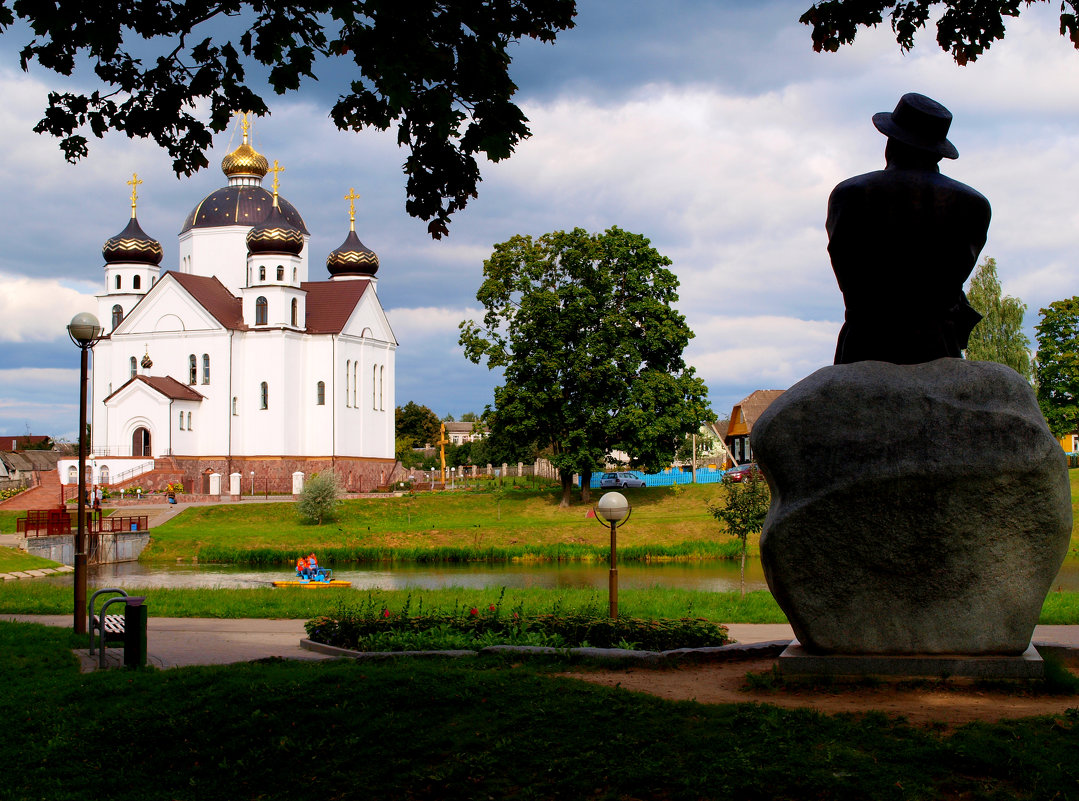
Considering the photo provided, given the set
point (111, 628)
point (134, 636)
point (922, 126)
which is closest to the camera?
point (922, 126)

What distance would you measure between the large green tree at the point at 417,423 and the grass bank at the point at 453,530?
5289 centimetres

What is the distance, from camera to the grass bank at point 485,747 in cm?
567

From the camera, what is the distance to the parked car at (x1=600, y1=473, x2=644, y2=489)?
5742 cm

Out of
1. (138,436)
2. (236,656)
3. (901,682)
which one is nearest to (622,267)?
(138,436)

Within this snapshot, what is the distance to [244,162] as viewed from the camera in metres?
69.4

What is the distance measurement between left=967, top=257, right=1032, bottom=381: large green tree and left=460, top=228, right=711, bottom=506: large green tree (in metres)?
17.0

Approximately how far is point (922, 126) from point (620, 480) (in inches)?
2012

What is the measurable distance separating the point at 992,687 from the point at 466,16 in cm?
625

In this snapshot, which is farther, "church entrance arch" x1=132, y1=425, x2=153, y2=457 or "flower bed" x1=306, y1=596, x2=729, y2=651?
"church entrance arch" x1=132, y1=425, x2=153, y2=457

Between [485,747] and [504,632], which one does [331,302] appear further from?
[485,747]

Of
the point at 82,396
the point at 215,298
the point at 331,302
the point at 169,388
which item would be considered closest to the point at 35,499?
the point at 169,388

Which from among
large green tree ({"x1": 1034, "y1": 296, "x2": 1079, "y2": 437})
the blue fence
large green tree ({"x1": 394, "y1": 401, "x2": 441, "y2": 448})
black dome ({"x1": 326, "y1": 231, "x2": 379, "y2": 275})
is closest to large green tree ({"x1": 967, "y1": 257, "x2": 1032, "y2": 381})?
large green tree ({"x1": 1034, "y1": 296, "x2": 1079, "y2": 437})

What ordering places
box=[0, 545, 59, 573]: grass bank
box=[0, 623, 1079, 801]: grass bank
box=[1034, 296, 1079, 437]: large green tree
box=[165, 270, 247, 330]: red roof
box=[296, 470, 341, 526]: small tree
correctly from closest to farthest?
box=[0, 623, 1079, 801]: grass bank, box=[0, 545, 59, 573]: grass bank, box=[296, 470, 341, 526]: small tree, box=[1034, 296, 1079, 437]: large green tree, box=[165, 270, 247, 330]: red roof

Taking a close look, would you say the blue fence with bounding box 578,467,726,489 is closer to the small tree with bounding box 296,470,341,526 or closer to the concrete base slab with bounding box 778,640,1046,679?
the small tree with bounding box 296,470,341,526
